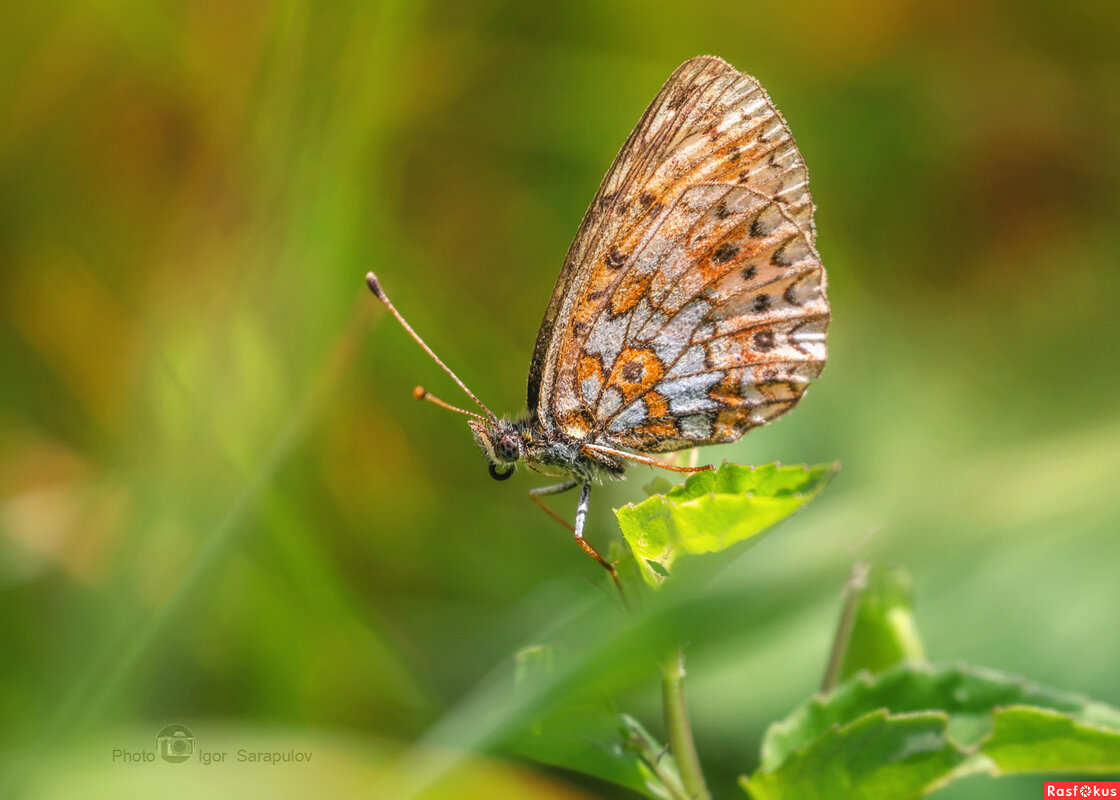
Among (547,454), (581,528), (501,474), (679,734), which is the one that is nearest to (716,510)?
(679,734)

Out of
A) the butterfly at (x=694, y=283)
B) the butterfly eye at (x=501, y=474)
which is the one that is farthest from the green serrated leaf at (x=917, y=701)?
the butterfly eye at (x=501, y=474)

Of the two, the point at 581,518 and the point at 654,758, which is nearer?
the point at 654,758

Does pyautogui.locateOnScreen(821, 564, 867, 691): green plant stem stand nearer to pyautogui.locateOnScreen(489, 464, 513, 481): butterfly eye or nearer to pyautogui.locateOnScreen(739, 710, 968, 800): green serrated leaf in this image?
pyautogui.locateOnScreen(739, 710, 968, 800): green serrated leaf

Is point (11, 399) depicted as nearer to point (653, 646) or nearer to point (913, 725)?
point (653, 646)

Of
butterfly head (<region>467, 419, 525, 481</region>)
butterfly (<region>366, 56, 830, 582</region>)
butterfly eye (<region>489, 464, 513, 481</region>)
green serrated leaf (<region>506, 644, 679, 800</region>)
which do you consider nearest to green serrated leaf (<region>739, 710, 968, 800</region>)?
green serrated leaf (<region>506, 644, 679, 800</region>)

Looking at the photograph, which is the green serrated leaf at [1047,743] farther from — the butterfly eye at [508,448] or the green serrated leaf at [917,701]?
the butterfly eye at [508,448]

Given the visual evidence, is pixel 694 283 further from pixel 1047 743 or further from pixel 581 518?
pixel 1047 743
